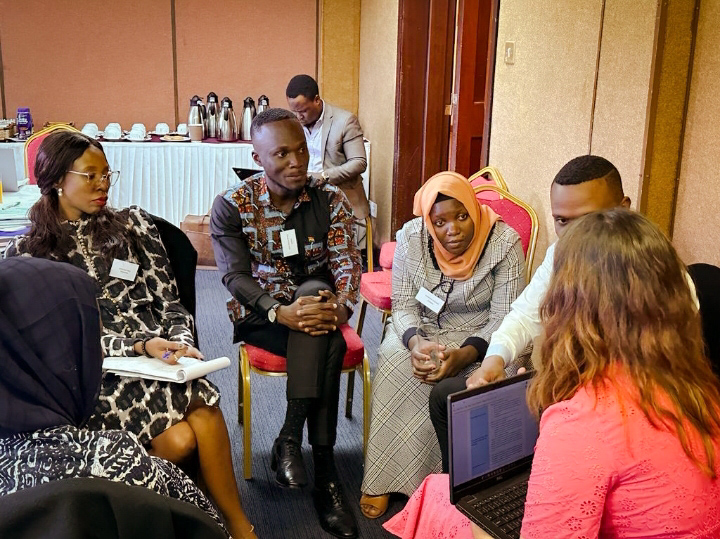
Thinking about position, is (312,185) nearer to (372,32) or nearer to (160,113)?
(372,32)

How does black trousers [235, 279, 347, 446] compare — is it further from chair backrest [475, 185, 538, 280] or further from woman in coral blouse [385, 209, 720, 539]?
woman in coral blouse [385, 209, 720, 539]

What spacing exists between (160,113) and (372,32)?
2.04 m

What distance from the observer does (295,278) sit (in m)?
2.70

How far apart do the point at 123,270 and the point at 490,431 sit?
4.26 ft

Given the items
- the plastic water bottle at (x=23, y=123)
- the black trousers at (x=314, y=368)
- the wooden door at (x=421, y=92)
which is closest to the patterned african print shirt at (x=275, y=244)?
the black trousers at (x=314, y=368)

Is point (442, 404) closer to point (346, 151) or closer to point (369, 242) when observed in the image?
point (369, 242)

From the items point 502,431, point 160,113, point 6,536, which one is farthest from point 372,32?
point 6,536

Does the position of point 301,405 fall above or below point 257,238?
below

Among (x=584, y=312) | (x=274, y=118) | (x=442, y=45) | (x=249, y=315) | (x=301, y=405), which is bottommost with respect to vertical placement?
(x=301, y=405)

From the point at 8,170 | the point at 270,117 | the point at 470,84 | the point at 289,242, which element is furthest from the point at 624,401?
the point at 470,84

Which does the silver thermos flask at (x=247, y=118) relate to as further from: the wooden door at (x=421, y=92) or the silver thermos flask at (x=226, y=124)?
the wooden door at (x=421, y=92)

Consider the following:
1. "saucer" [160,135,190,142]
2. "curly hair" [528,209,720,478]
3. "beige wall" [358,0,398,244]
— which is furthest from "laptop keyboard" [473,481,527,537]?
"saucer" [160,135,190,142]

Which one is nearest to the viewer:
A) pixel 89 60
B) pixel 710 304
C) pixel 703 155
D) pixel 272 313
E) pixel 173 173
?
pixel 710 304

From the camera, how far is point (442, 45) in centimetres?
516
